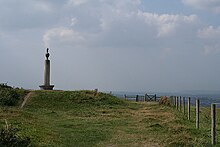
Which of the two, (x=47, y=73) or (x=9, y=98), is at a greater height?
(x=47, y=73)

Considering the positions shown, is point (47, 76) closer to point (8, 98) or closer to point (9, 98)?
point (9, 98)

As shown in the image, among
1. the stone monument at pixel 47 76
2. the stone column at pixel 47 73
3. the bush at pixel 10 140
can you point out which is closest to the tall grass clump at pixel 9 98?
the stone monument at pixel 47 76

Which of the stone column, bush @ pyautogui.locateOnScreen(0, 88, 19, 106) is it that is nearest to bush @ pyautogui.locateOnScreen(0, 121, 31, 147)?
bush @ pyautogui.locateOnScreen(0, 88, 19, 106)

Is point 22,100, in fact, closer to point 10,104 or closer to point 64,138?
point 10,104

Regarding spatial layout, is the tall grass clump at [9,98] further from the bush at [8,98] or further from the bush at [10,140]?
the bush at [10,140]

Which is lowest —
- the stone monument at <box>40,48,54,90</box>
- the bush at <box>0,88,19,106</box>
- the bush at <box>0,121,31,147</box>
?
the bush at <box>0,121,31,147</box>

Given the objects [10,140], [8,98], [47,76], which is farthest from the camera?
[47,76]

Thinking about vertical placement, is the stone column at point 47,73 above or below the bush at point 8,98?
above

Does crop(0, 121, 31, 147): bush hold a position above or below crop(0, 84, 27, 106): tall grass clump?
below

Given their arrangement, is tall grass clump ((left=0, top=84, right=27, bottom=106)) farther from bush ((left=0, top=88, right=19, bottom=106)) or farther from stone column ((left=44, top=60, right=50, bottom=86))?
stone column ((left=44, top=60, right=50, bottom=86))

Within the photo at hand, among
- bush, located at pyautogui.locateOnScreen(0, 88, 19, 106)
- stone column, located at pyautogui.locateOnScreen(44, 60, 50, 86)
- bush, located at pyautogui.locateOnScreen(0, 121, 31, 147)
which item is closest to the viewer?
bush, located at pyautogui.locateOnScreen(0, 121, 31, 147)

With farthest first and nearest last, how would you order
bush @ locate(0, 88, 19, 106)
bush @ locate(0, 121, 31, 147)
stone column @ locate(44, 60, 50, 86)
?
1. stone column @ locate(44, 60, 50, 86)
2. bush @ locate(0, 88, 19, 106)
3. bush @ locate(0, 121, 31, 147)

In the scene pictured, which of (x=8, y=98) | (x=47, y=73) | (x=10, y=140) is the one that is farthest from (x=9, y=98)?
(x=10, y=140)

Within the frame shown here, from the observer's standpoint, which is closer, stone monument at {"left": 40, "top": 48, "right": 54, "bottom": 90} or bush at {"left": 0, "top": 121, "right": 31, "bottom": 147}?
bush at {"left": 0, "top": 121, "right": 31, "bottom": 147}
